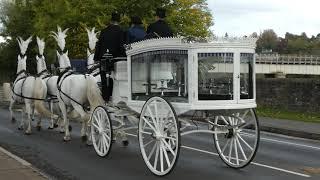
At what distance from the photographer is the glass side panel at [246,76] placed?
31.2 feet

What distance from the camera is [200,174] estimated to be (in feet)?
31.6

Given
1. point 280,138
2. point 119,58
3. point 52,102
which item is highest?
point 119,58

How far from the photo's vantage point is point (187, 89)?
9.28 meters

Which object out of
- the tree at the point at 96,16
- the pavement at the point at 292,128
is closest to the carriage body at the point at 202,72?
the pavement at the point at 292,128

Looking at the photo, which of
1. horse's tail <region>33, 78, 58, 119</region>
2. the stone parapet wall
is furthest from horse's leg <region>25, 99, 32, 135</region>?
the stone parapet wall

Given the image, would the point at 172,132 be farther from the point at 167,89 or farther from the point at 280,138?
the point at 280,138

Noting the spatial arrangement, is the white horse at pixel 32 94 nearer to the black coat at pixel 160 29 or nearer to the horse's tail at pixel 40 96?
the horse's tail at pixel 40 96

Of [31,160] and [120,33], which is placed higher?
[120,33]

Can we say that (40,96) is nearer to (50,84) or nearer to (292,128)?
(50,84)

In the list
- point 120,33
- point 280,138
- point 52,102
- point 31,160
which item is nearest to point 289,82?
point 280,138

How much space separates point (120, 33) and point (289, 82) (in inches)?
651

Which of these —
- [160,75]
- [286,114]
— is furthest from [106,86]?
[286,114]

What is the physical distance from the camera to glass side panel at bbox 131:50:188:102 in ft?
30.9

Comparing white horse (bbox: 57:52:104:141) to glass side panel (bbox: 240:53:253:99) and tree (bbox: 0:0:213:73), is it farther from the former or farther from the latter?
tree (bbox: 0:0:213:73)
